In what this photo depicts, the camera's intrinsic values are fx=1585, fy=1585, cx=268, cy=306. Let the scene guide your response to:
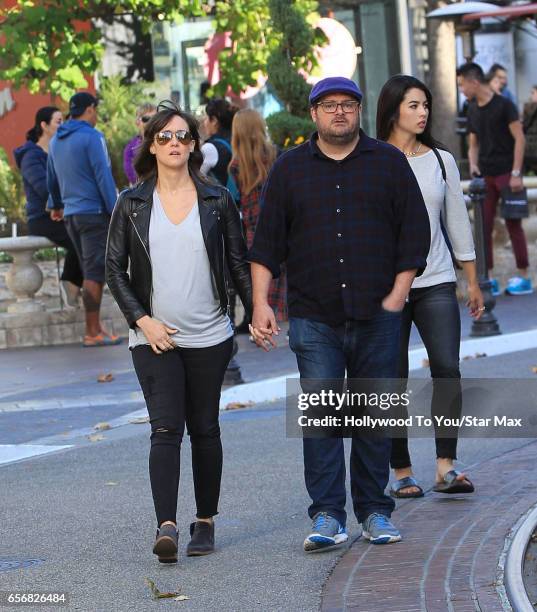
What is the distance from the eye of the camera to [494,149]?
15578 mm

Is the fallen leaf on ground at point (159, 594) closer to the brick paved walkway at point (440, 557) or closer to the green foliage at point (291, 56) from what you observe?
the brick paved walkway at point (440, 557)

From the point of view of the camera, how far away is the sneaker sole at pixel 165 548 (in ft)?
20.3

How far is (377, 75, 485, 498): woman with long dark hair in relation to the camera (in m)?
7.15

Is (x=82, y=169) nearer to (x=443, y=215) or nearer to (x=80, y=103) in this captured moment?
(x=80, y=103)

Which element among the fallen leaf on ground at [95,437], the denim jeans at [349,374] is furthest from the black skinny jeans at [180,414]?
the fallen leaf on ground at [95,437]

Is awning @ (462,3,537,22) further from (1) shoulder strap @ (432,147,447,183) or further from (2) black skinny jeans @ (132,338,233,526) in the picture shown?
(2) black skinny jeans @ (132,338,233,526)

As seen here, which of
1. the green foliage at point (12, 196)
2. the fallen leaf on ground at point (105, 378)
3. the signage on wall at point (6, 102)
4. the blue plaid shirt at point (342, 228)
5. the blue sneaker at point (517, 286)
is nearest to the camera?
the blue plaid shirt at point (342, 228)

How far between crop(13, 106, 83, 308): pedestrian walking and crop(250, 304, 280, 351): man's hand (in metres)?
8.12

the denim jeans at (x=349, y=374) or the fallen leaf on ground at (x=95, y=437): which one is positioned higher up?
the denim jeans at (x=349, y=374)

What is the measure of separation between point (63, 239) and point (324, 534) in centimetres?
835

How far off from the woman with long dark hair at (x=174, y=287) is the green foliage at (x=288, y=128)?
350 inches

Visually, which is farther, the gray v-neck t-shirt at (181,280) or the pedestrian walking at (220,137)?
the pedestrian walking at (220,137)

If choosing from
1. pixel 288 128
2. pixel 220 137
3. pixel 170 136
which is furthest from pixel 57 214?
pixel 170 136

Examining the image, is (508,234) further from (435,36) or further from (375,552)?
(375,552)
